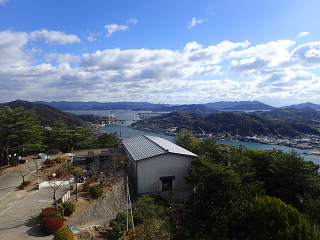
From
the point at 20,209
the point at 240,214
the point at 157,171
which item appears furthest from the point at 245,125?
the point at 20,209

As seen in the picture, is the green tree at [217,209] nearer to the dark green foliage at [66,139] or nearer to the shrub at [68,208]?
the shrub at [68,208]

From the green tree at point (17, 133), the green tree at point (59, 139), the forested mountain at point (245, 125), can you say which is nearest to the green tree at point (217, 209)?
the green tree at point (17, 133)

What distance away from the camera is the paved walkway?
7008mm

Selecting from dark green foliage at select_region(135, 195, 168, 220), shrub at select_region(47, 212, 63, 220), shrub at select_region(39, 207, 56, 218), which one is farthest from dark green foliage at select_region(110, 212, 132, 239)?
shrub at select_region(39, 207, 56, 218)

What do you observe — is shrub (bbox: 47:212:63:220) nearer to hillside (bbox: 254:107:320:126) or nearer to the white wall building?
the white wall building

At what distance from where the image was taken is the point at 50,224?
7098mm

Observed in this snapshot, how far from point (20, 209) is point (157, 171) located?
7.29 meters

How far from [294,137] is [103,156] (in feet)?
227

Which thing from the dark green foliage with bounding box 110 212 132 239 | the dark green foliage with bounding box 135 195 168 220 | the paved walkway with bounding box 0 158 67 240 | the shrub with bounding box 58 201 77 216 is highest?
the shrub with bounding box 58 201 77 216

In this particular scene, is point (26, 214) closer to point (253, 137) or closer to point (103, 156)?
point (103, 156)

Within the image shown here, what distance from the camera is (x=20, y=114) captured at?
57.0 ft

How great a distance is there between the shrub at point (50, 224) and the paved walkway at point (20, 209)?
0.20 metres

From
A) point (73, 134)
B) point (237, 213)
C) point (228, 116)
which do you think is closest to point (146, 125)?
point (228, 116)

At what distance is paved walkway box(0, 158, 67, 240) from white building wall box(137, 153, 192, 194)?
473 cm
